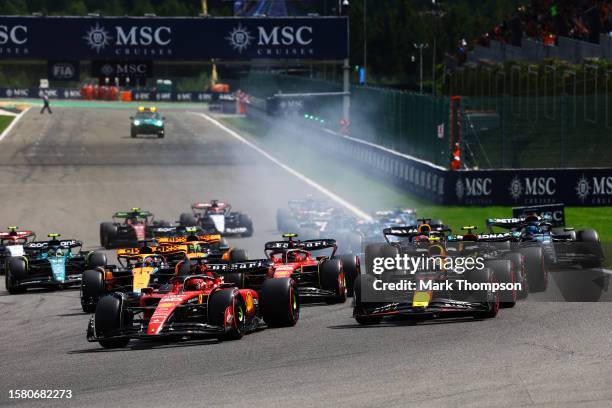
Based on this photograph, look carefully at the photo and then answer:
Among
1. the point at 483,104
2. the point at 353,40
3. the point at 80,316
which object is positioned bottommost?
the point at 80,316

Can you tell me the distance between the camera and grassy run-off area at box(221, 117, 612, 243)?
36406mm

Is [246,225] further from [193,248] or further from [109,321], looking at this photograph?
[109,321]

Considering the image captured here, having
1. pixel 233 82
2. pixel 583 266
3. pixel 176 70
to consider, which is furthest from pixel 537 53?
pixel 176 70

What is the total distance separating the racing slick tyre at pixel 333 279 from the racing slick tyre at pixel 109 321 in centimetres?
471

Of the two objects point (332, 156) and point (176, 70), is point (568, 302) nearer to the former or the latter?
point (332, 156)

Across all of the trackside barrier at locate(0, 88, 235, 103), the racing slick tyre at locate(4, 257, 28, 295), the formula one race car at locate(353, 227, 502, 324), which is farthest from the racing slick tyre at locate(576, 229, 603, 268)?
the trackside barrier at locate(0, 88, 235, 103)

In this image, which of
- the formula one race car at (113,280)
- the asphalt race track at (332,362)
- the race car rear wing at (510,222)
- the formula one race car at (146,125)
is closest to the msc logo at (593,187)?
the race car rear wing at (510,222)

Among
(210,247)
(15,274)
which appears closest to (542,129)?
(210,247)

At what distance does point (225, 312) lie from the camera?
16656 millimetres

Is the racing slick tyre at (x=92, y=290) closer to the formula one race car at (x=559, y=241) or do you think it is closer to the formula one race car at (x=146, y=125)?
the formula one race car at (x=559, y=241)

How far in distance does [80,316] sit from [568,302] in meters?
7.27

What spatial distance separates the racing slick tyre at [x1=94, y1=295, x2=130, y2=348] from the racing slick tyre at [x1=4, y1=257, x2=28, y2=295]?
7956 mm

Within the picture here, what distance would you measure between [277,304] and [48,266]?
26.5 feet

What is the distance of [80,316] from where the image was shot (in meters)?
20.7
